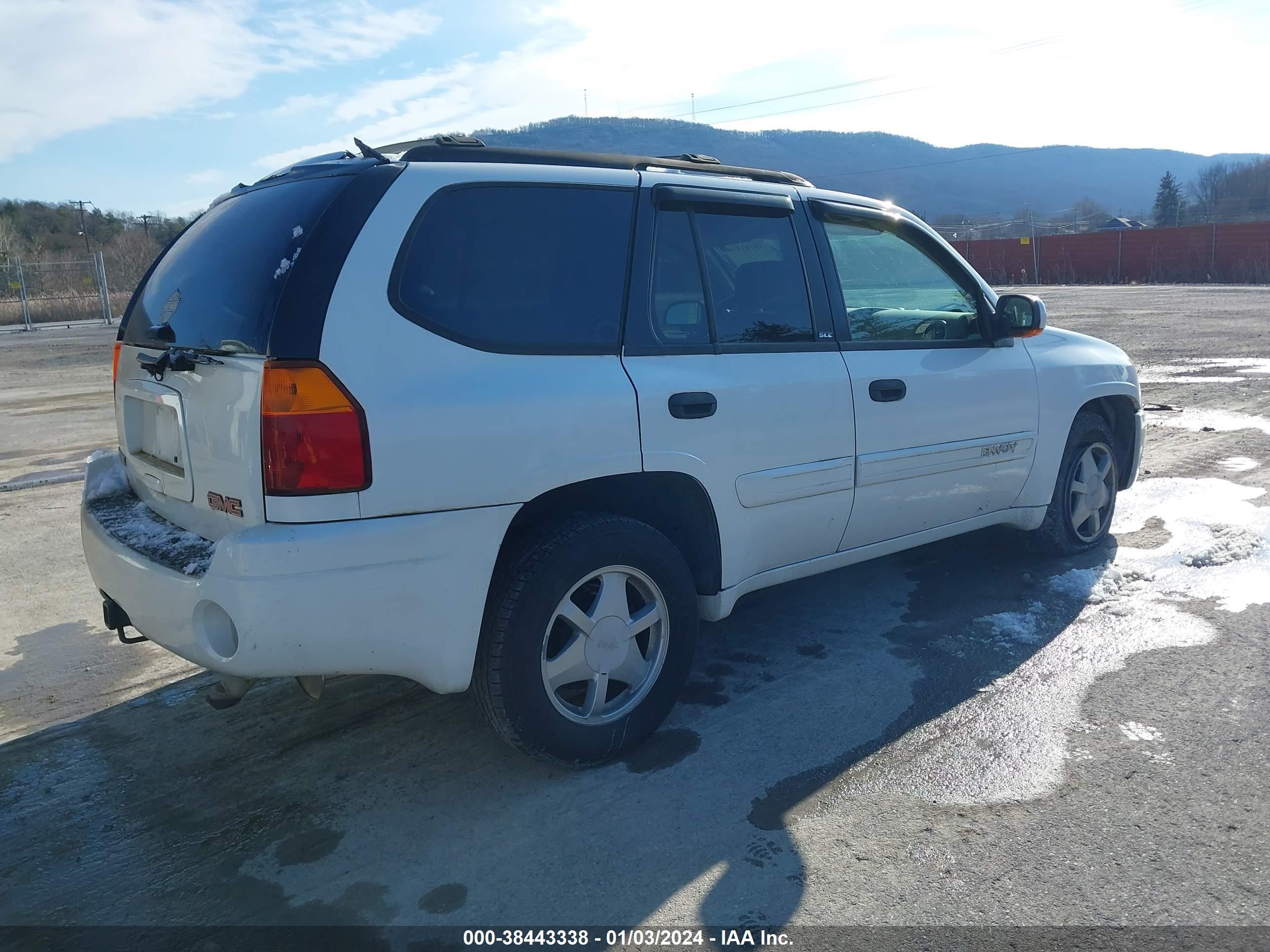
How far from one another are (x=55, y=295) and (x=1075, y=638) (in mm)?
37254

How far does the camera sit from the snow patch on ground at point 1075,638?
10.3 feet

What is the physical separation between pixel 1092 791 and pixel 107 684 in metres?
3.70

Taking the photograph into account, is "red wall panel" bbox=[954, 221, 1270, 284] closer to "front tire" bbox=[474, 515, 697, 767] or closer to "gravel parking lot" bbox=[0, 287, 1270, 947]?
"gravel parking lot" bbox=[0, 287, 1270, 947]

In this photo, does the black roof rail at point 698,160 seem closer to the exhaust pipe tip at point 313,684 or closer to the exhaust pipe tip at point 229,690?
the exhaust pipe tip at point 313,684

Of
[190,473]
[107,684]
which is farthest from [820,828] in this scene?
[107,684]

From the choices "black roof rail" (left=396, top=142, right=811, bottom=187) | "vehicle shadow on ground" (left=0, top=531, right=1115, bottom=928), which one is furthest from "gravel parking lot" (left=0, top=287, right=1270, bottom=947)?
"black roof rail" (left=396, top=142, right=811, bottom=187)

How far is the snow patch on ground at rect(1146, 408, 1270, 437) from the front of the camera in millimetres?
8328

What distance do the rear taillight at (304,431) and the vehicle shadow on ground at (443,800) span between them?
109 centimetres

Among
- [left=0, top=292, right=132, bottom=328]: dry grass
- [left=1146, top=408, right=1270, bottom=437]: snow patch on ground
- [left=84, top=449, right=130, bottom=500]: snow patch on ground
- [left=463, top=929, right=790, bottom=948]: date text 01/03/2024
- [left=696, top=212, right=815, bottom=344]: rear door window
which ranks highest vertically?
[left=0, top=292, right=132, bottom=328]: dry grass

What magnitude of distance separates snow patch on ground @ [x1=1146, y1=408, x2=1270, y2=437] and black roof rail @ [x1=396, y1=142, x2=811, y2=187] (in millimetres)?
6120

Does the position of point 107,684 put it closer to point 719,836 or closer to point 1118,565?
point 719,836

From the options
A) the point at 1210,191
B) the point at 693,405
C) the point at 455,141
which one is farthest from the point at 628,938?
the point at 1210,191

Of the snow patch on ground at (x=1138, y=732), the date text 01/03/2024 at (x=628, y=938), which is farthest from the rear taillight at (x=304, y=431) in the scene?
the snow patch on ground at (x=1138, y=732)

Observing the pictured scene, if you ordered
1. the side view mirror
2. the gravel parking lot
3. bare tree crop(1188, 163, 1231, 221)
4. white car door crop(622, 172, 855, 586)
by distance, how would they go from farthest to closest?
1. bare tree crop(1188, 163, 1231, 221)
2. the side view mirror
3. white car door crop(622, 172, 855, 586)
4. the gravel parking lot
